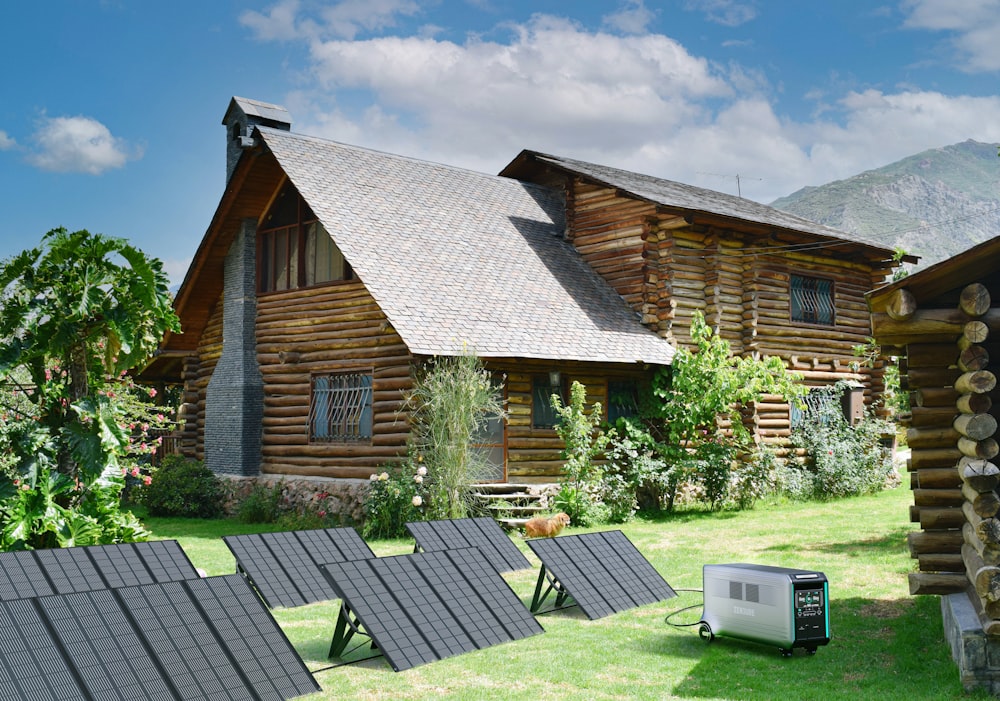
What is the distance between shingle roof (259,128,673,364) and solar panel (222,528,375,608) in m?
5.29

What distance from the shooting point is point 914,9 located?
2891 inches

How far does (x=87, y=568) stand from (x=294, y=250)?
12412mm

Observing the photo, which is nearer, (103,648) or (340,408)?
(103,648)

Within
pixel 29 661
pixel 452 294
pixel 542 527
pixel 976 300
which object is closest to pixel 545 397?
pixel 452 294

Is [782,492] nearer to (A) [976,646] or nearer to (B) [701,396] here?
(B) [701,396]

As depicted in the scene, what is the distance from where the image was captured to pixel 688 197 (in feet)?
71.6

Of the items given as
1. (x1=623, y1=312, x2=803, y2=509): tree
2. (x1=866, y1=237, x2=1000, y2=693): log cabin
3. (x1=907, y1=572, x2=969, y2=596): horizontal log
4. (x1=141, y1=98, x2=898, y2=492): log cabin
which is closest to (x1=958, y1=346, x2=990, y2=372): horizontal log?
(x1=866, y1=237, x2=1000, y2=693): log cabin

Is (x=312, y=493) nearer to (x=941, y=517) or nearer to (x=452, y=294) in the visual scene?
(x=452, y=294)

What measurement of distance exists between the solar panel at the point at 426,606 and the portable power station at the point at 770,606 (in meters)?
1.55

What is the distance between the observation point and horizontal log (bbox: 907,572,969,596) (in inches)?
295

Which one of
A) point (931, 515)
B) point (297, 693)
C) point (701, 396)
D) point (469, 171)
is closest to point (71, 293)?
point (297, 693)

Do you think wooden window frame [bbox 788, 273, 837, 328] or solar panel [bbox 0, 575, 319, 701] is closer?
solar panel [bbox 0, 575, 319, 701]

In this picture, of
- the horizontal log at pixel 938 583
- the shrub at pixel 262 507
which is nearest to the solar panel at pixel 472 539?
the horizontal log at pixel 938 583

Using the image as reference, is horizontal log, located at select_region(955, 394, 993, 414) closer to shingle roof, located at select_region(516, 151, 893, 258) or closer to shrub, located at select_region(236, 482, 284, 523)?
shingle roof, located at select_region(516, 151, 893, 258)
